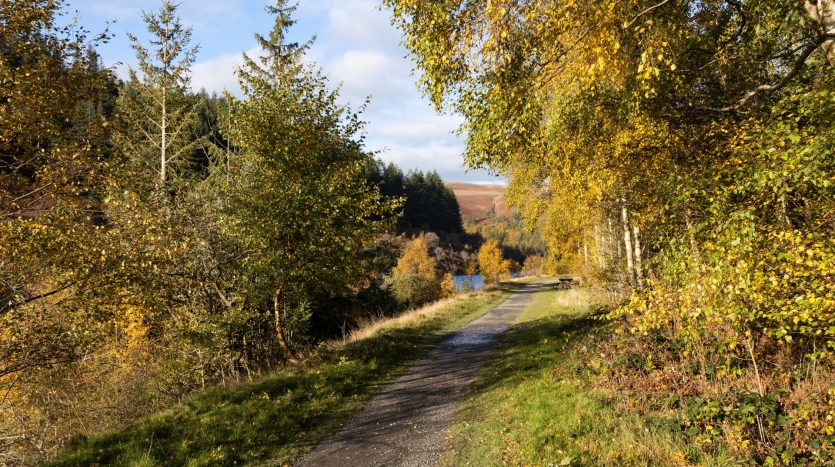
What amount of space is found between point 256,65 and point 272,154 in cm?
1167

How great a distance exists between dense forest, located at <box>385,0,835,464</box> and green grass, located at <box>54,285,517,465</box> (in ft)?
21.8

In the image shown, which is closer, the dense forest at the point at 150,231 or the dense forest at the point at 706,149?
the dense forest at the point at 706,149

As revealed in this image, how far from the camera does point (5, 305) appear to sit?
805 cm

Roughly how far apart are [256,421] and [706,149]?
1060 centimetres

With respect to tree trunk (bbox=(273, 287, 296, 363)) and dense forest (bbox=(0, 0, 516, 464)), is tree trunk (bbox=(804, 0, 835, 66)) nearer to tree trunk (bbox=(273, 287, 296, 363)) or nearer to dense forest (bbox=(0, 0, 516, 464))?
dense forest (bbox=(0, 0, 516, 464))

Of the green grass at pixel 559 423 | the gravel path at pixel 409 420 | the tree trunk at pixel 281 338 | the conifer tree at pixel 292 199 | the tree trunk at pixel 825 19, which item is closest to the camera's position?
the tree trunk at pixel 825 19

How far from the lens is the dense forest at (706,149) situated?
201 inches

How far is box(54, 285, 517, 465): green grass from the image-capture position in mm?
7739

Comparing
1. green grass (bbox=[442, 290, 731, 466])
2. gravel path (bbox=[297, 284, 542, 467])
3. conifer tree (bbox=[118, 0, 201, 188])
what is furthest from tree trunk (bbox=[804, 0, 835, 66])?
conifer tree (bbox=[118, 0, 201, 188])

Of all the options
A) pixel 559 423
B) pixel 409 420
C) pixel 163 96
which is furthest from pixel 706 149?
pixel 163 96

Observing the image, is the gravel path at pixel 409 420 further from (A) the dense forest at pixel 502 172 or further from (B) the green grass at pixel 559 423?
(A) the dense forest at pixel 502 172

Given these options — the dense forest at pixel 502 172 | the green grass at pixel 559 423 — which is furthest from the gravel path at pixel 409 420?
the dense forest at pixel 502 172

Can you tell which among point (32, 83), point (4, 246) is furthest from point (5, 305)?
point (32, 83)

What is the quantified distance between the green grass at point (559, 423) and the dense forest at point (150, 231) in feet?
19.9
